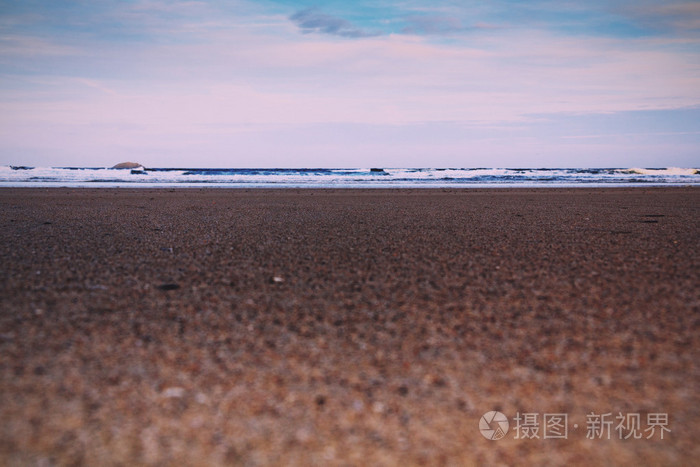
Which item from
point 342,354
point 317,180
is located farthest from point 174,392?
point 317,180

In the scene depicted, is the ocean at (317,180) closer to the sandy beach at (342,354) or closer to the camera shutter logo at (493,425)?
the sandy beach at (342,354)

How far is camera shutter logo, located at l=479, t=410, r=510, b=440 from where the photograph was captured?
1618 mm

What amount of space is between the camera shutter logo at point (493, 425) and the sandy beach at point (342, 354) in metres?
0.02

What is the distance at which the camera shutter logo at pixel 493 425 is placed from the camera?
63.7 inches

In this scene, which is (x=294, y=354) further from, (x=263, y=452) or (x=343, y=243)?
(x=343, y=243)

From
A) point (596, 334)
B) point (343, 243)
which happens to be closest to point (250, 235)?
point (343, 243)

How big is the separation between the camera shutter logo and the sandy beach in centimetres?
2

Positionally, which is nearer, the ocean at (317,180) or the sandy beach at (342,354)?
the sandy beach at (342,354)

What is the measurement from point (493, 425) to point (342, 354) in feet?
2.37

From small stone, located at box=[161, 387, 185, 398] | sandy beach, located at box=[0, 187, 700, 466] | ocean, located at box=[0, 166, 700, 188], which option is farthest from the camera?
ocean, located at box=[0, 166, 700, 188]

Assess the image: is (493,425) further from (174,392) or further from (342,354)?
(174,392)

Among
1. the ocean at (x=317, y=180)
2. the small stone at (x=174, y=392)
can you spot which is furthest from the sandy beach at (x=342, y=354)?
the ocean at (x=317, y=180)

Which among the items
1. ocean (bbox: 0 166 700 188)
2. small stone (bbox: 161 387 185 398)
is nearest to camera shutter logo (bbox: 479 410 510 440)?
small stone (bbox: 161 387 185 398)

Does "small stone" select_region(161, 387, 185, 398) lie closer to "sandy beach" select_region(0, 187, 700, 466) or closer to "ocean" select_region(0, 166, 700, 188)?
"sandy beach" select_region(0, 187, 700, 466)
